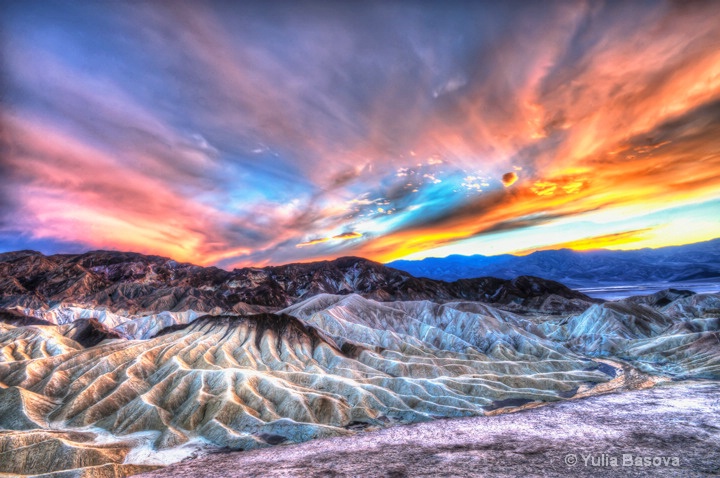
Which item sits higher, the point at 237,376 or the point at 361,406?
the point at 237,376

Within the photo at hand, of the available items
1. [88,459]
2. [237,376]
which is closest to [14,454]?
[88,459]

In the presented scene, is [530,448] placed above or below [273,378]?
below

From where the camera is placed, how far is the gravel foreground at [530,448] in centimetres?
3158

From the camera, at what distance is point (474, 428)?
48.4 meters

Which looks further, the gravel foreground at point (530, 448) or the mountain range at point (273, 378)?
the mountain range at point (273, 378)

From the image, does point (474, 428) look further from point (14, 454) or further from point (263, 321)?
point (263, 321)

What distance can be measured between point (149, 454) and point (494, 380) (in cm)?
7555

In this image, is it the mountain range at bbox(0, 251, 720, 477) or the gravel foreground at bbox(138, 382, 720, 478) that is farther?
the mountain range at bbox(0, 251, 720, 477)

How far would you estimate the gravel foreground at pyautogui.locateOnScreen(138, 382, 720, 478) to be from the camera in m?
31.6

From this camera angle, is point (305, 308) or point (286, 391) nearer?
point (286, 391)

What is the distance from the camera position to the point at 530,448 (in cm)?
3691

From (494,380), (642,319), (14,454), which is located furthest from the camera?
(642,319)

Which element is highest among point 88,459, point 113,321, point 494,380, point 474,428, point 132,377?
point 113,321

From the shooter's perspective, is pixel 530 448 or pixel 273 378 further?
pixel 273 378
